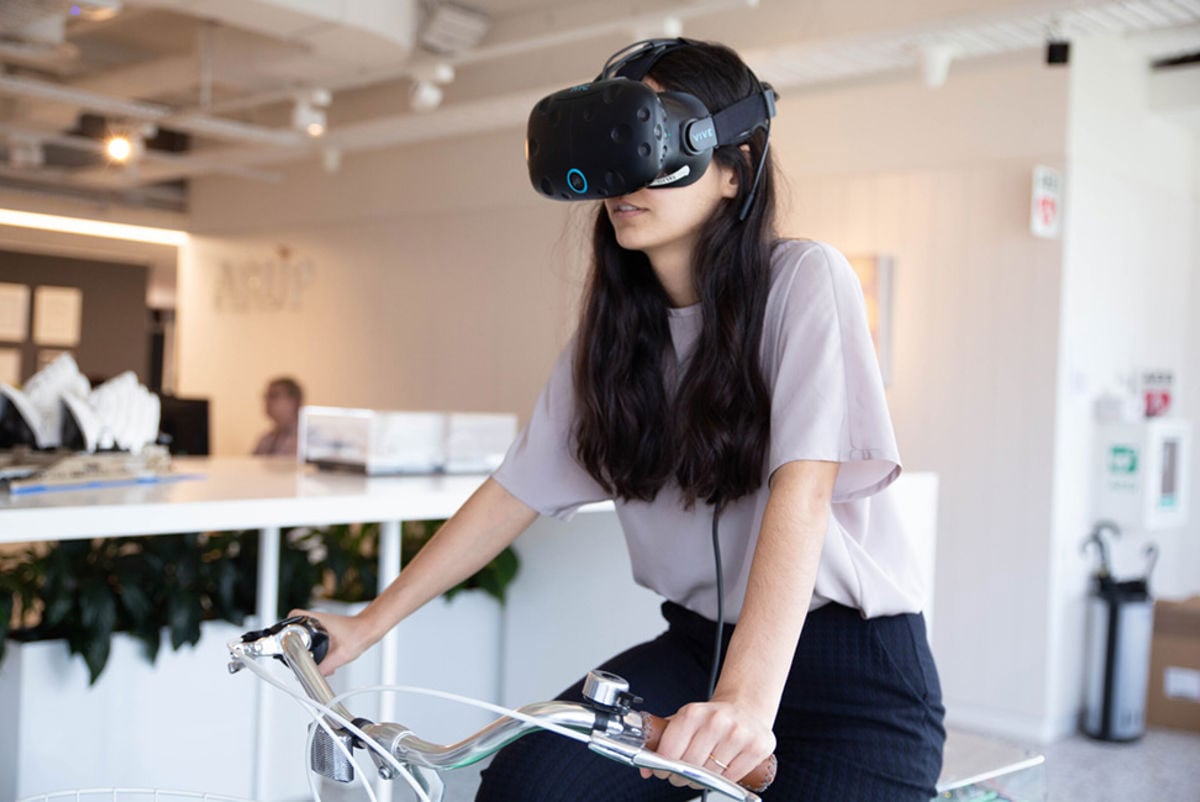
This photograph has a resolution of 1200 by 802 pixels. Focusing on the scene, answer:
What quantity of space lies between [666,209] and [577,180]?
15 cm

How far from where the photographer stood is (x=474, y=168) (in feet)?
22.6

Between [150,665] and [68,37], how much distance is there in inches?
207

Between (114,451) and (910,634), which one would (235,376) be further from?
(910,634)

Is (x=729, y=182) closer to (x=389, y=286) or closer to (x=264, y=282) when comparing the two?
(x=389, y=286)

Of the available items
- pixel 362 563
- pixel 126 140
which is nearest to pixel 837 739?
pixel 362 563

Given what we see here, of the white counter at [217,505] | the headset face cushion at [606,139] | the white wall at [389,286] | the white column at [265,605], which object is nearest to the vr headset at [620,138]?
the headset face cushion at [606,139]

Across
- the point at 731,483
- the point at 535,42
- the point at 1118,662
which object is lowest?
the point at 1118,662

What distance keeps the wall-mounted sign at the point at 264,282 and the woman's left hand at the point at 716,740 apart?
24.6ft

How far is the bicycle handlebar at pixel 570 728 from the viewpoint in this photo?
0.78m

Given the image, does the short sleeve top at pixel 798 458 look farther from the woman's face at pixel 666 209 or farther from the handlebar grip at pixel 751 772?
the handlebar grip at pixel 751 772

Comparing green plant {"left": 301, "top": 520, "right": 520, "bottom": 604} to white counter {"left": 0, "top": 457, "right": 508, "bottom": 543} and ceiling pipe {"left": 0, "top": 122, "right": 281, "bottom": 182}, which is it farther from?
ceiling pipe {"left": 0, "top": 122, "right": 281, "bottom": 182}

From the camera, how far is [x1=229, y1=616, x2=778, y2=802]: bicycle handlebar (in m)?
0.78

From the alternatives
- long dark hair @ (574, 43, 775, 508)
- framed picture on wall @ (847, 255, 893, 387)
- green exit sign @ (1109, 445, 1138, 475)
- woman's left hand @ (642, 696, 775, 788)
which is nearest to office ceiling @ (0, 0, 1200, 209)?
framed picture on wall @ (847, 255, 893, 387)

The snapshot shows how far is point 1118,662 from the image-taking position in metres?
4.59
